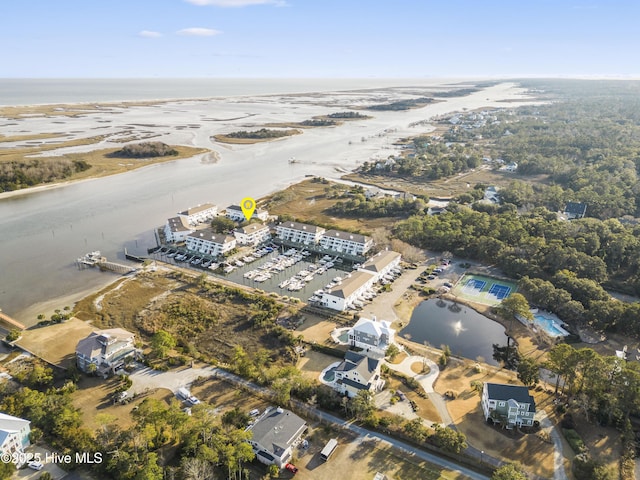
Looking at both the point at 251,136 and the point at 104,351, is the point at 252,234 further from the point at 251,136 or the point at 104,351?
the point at 251,136

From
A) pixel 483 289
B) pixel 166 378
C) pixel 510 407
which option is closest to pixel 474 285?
pixel 483 289

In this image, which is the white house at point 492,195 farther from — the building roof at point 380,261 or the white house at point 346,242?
the building roof at point 380,261

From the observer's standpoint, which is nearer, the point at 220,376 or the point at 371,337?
the point at 220,376

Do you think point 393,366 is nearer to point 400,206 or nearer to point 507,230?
point 507,230

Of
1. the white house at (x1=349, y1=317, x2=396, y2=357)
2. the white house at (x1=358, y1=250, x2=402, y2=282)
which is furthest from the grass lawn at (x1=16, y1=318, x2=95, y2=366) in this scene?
the white house at (x1=358, y1=250, x2=402, y2=282)

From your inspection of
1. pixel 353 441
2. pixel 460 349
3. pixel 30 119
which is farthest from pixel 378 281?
pixel 30 119

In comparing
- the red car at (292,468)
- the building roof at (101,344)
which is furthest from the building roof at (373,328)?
the building roof at (101,344)

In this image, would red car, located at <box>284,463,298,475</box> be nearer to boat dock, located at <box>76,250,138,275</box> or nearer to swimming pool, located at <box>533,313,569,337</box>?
swimming pool, located at <box>533,313,569,337</box>

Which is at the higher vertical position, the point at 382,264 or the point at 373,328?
the point at 382,264
